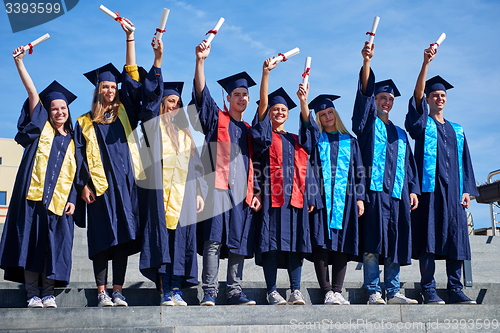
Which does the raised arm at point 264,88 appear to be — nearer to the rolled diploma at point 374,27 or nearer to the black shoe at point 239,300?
the rolled diploma at point 374,27

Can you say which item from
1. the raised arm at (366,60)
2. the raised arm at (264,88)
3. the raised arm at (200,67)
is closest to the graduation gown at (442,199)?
the raised arm at (366,60)

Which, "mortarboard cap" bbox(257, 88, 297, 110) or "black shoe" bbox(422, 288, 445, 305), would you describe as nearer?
"black shoe" bbox(422, 288, 445, 305)

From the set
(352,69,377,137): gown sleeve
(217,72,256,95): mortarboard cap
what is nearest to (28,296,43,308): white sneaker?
(217,72,256,95): mortarboard cap

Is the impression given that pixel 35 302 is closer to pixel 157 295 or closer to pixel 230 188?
pixel 157 295

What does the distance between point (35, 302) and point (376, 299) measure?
8.49 feet

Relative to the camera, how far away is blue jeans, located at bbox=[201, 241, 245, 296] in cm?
450

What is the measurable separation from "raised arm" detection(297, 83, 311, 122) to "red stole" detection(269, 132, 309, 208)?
0.72 feet

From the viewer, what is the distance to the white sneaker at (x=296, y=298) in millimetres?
4582

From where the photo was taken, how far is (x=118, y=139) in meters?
4.75

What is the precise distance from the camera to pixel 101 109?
480 cm

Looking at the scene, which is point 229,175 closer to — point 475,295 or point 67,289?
point 67,289

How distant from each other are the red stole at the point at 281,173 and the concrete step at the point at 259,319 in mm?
902

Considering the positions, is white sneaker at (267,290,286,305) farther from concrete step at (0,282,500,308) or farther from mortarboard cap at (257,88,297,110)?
mortarboard cap at (257,88,297,110)

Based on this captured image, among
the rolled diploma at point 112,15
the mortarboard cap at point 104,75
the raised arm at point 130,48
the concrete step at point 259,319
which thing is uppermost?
the rolled diploma at point 112,15
